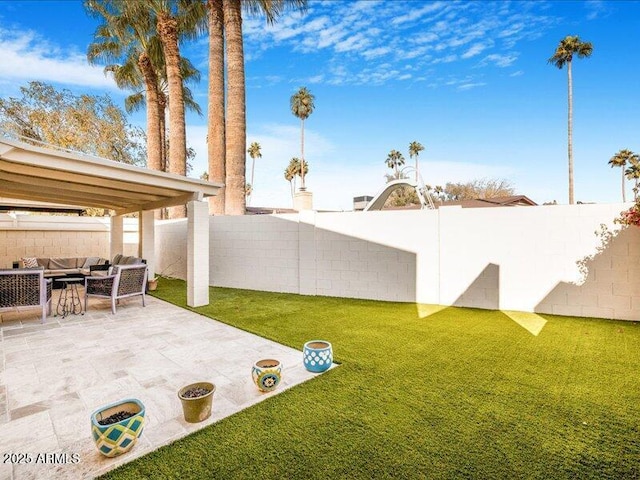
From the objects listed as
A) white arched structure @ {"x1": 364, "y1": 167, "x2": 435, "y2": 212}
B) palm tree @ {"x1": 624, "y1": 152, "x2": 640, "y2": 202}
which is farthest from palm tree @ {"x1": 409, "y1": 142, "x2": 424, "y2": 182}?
white arched structure @ {"x1": 364, "y1": 167, "x2": 435, "y2": 212}

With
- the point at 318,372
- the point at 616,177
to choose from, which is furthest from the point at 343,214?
the point at 616,177

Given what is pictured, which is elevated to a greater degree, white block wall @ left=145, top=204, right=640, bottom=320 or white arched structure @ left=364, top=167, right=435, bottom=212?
white arched structure @ left=364, top=167, right=435, bottom=212

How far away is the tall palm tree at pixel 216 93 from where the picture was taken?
1026 cm

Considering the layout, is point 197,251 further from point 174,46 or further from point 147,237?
point 174,46

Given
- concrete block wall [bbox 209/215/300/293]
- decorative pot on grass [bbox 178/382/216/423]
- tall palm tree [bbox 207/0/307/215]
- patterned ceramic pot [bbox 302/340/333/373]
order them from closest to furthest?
decorative pot on grass [bbox 178/382/216/423]
patterned ceramic pot [bbox 302/340/333/373]
concrete block wall [bbox 209/215/300/293]
tall palm tree [bbox 207/0/307/215]

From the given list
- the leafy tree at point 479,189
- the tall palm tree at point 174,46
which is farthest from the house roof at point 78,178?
the leafy tree at point 479,189

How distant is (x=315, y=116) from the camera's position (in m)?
32.0

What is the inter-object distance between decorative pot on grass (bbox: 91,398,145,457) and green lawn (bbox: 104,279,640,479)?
14 cm

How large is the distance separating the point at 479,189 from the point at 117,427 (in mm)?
36164

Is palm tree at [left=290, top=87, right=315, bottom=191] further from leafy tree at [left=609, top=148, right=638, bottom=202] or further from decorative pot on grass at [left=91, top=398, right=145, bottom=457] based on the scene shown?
decorative pot on grass at [left=91, top=398, right=145, bottom=457]

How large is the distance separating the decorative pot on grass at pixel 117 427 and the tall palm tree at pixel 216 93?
8713 mm

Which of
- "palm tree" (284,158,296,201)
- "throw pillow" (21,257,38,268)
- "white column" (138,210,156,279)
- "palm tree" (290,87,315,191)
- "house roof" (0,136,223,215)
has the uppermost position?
"palm tree" (290,87,315,191)

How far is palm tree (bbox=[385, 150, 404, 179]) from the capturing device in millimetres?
40188

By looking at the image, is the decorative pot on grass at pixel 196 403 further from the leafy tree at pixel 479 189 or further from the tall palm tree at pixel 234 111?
the leafy tree at pixel 479 189
